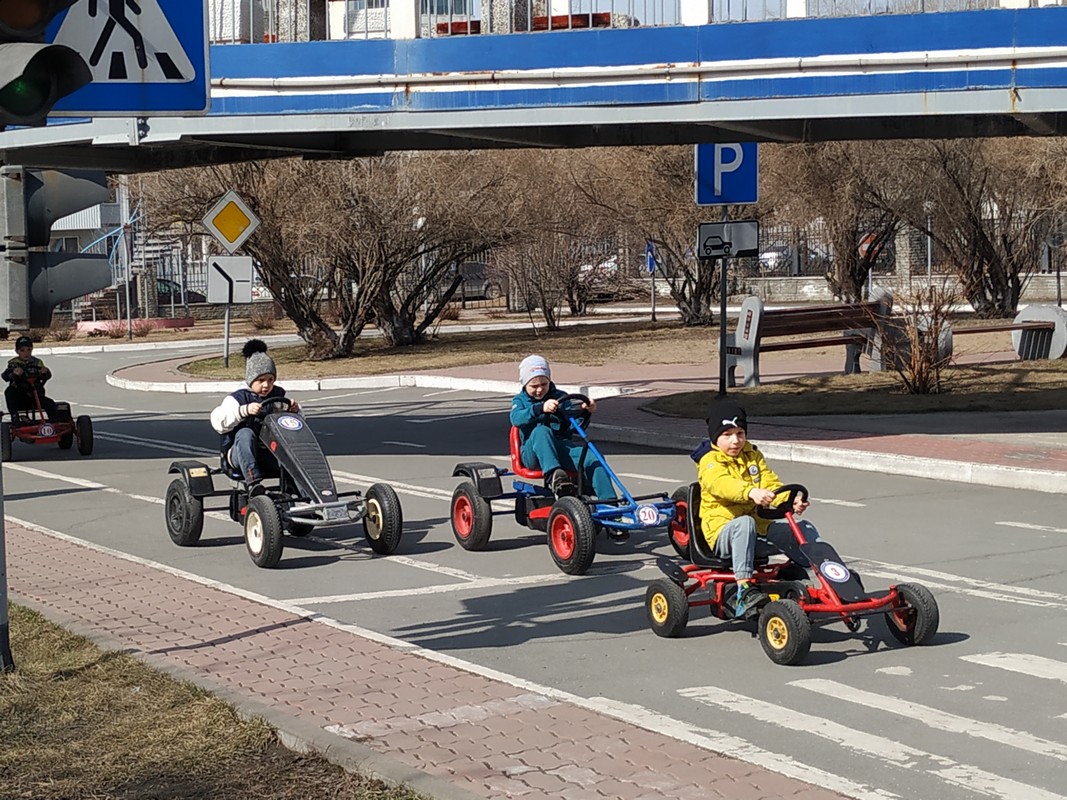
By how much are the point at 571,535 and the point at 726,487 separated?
191cm

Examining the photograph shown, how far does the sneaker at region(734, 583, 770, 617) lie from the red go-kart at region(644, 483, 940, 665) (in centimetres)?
3

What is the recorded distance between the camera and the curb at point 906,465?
1286cm


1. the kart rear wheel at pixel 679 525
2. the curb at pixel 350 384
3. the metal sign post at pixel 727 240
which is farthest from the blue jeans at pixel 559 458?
the curb at pixel 350 384

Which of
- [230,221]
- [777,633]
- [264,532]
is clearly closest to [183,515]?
[264,532]

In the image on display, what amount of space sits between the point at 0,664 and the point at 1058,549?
6795 mm

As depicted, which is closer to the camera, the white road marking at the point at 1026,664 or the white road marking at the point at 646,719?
the white road marking at the point at 646,719

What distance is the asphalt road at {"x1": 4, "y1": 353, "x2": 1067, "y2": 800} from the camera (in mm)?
6016

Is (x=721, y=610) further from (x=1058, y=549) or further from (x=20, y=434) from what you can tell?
(x=20, y=434)

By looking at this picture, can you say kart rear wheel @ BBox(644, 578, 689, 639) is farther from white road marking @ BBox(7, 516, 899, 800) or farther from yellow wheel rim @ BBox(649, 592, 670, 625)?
white road marking @ BBox(7, 516, 899, 800)

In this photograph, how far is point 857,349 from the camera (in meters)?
22.7

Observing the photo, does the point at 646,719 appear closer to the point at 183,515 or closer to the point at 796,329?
the point at 183,515

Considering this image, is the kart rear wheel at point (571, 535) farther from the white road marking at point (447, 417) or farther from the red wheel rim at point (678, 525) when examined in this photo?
the white road marking at point (447, 417)

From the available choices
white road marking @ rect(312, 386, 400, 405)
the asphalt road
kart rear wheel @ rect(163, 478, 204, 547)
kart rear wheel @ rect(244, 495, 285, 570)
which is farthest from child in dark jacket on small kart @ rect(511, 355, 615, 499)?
white road marking @ rect(312, 386, 400, 405)

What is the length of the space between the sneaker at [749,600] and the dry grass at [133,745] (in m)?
2.56
